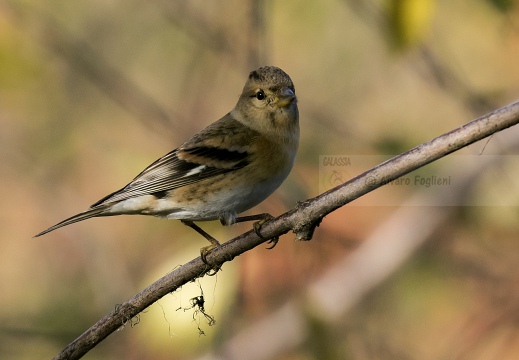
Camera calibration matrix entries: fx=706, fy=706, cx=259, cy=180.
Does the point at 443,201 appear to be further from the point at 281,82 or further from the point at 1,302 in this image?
the point at 1,302

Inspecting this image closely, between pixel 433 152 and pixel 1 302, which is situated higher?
pixel 1 302

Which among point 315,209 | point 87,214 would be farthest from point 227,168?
point 315,209

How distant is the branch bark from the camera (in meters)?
1.88

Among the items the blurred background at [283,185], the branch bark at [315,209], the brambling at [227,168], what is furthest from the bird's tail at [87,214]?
the branch bark at [315,209]

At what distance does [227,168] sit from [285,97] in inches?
19.4

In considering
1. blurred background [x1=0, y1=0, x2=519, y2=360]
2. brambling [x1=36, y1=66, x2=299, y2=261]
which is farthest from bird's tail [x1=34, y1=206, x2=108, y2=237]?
blurred background [x1=0, y1=0, x2=519, y2=360]

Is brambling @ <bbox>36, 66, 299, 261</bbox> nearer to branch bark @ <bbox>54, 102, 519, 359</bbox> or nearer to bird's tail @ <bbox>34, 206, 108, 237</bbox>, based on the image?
bird's tail @ <bbox>34, 206, 108, 237</bbox>

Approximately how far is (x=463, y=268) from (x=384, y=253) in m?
0.91

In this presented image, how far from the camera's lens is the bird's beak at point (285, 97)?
11.7ft

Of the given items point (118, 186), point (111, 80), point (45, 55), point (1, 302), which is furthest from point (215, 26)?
point (1, 302)

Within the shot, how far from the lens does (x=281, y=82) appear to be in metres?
3.64

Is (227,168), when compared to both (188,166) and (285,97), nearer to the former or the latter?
(188,166)

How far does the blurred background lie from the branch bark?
1.62 ft

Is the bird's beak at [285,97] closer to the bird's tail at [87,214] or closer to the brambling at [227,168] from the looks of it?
the brambling at [227,168]
